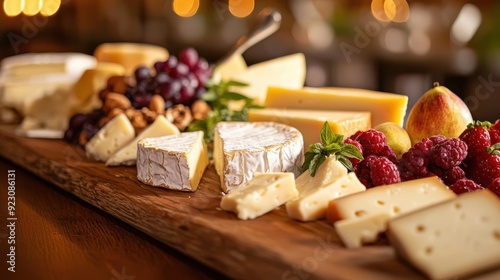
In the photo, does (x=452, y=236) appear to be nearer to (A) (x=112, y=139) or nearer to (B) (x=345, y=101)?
(B) (x=345, y=101)

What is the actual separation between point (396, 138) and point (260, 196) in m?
0.47

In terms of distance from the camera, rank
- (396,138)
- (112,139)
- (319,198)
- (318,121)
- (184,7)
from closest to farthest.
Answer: (319,198)
(396,138)
(318,121)
(112,139)
(184,7)

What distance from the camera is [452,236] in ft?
3.29

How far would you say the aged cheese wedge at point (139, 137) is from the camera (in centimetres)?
180

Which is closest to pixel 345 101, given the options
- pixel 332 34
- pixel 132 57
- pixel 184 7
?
pixel 132 57

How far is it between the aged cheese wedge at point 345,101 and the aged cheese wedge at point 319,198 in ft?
2.02

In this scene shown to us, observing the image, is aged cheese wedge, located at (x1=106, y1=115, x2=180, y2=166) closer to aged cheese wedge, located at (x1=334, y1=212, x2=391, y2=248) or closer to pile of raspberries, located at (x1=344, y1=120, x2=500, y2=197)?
pile of raspberries, located at (x1=344, y1=120, x2=500, y2=197)

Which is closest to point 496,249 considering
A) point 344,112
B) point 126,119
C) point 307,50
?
point 344,112

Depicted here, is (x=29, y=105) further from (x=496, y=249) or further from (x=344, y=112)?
(x=496, y=249)

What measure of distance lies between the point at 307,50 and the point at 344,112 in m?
3.87

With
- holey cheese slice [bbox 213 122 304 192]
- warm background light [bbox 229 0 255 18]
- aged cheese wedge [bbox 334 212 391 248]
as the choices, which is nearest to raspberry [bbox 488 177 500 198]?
aged cheese wedge [bbox 334 212 391 248]

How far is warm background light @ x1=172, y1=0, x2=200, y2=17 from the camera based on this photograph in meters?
8.20

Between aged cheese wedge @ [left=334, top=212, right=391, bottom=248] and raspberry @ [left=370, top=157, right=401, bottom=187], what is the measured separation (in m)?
0.24

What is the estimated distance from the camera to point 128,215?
56.8 inches
